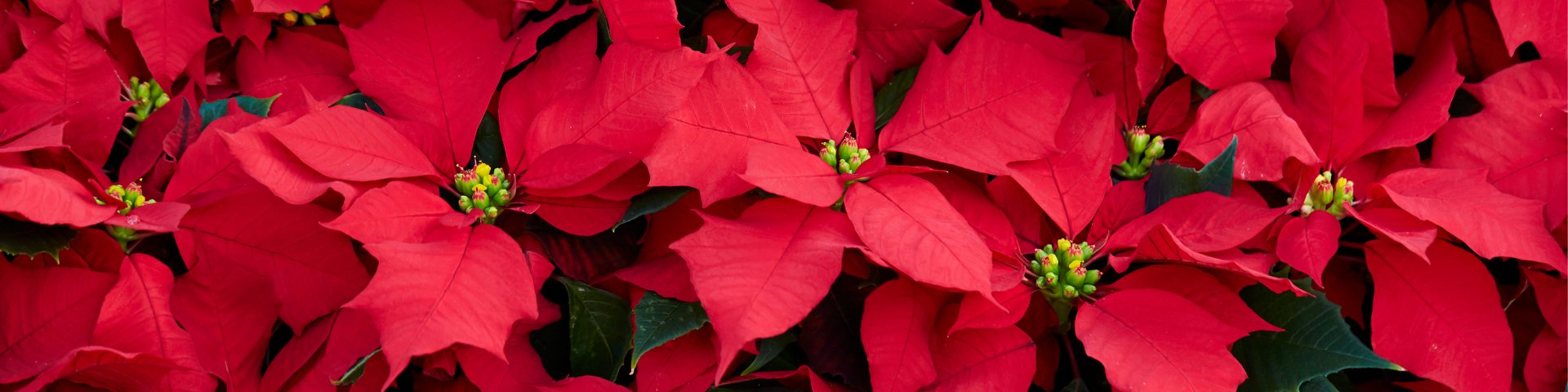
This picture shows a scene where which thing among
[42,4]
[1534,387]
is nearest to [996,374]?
[1534,387]

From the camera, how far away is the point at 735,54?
2.04 feet

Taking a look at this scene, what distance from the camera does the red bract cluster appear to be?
54cm

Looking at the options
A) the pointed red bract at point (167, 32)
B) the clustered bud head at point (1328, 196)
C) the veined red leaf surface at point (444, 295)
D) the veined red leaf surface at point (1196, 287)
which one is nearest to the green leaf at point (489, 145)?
the veined red leaf surface at point (444, 295)

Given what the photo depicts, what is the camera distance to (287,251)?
1.93 ft

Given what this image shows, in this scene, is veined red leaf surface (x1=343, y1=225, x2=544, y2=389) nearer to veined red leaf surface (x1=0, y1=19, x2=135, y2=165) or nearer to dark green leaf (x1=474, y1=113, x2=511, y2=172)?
dark green leaf (x1=474, y1=113, x2=511, y2=172)

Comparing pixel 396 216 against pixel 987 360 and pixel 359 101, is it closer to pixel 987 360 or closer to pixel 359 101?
pixel 359 101

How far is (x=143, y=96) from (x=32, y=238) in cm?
16

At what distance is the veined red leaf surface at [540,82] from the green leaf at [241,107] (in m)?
0.16

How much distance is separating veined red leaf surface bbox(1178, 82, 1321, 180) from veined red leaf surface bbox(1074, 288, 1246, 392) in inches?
5.1

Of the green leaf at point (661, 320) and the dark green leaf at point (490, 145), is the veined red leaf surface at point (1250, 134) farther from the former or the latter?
the dark green leaf at point (490, 145)

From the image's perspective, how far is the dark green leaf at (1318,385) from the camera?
0.59 meters

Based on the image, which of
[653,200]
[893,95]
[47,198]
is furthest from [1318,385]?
[47,198]

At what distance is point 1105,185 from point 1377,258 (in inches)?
8.2

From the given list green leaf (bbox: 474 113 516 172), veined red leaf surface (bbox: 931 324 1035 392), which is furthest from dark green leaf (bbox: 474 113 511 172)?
veined red leaf surface (bbox: 931 324 1035 392)
